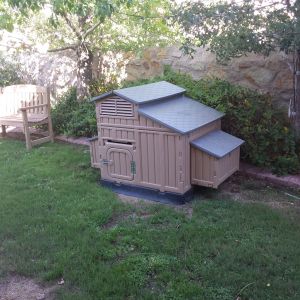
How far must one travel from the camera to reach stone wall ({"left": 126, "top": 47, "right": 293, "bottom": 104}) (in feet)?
20.0

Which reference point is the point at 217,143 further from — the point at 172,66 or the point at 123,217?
the point at 172,66

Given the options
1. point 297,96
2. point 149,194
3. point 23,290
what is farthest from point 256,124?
point 23,290

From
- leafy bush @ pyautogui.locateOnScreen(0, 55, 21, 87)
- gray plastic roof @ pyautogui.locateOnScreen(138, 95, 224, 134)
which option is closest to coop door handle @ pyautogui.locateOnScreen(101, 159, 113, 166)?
gray plastic roof @ pyautogui.locateOnScreen(138, 95, 224, 134)

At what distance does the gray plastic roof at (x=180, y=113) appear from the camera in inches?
183

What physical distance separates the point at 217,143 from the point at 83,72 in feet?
14.3

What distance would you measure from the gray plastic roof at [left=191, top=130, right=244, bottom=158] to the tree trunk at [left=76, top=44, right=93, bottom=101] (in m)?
3.94

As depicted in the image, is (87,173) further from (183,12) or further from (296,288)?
(296,288)

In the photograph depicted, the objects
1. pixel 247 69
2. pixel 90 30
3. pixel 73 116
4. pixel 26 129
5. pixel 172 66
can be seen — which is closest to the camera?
pixel 247 69

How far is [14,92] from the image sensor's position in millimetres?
8625

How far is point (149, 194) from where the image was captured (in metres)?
5.04

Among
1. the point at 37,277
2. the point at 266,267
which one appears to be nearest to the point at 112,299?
the point at 37,277

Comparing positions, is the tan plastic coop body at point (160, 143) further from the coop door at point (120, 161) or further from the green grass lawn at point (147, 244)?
the green grass lawn at point (147, 244)

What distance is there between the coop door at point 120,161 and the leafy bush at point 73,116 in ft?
7.28

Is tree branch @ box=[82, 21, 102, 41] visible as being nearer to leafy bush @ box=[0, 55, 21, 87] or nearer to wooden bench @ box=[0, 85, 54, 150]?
wooden bench @ box=[0, 85, 54, 150]
